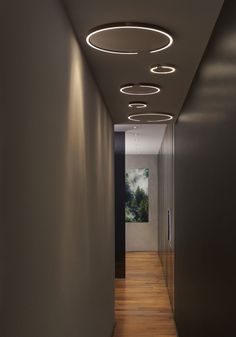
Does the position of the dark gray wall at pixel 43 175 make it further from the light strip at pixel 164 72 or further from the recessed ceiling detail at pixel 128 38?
the light strip at pixel 164 72

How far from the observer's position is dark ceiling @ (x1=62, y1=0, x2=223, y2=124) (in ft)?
7.66

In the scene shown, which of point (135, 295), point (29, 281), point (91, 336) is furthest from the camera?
point (135, 295)

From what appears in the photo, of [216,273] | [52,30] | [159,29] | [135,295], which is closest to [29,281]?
[52,30]

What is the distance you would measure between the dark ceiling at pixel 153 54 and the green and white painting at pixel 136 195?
31.8 ft

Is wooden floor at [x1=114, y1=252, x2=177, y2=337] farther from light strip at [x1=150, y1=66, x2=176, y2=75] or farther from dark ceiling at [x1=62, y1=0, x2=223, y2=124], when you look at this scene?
light strip at [x1=150, y1=66, x2=176, y2=75]

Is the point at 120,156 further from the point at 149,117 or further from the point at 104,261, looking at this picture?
the point at 104,261

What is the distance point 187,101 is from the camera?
15.0ft

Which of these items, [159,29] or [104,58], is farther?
[104,58]

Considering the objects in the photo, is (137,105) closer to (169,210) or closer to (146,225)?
(169,210)

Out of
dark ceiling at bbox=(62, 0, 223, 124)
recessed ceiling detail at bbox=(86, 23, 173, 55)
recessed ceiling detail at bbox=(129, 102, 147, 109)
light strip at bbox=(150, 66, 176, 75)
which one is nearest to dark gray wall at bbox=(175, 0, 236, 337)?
dark ceiling at bbox=(62, 0, 223, 124)

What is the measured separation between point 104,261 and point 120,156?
4.80 meters

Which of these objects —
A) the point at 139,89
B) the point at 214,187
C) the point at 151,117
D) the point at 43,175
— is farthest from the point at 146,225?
the point at 43,175

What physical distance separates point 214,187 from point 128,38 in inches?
37.7

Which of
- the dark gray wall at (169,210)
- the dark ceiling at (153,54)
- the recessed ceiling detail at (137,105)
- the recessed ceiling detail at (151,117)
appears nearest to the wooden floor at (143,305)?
the dark gray wall at (169,210)
